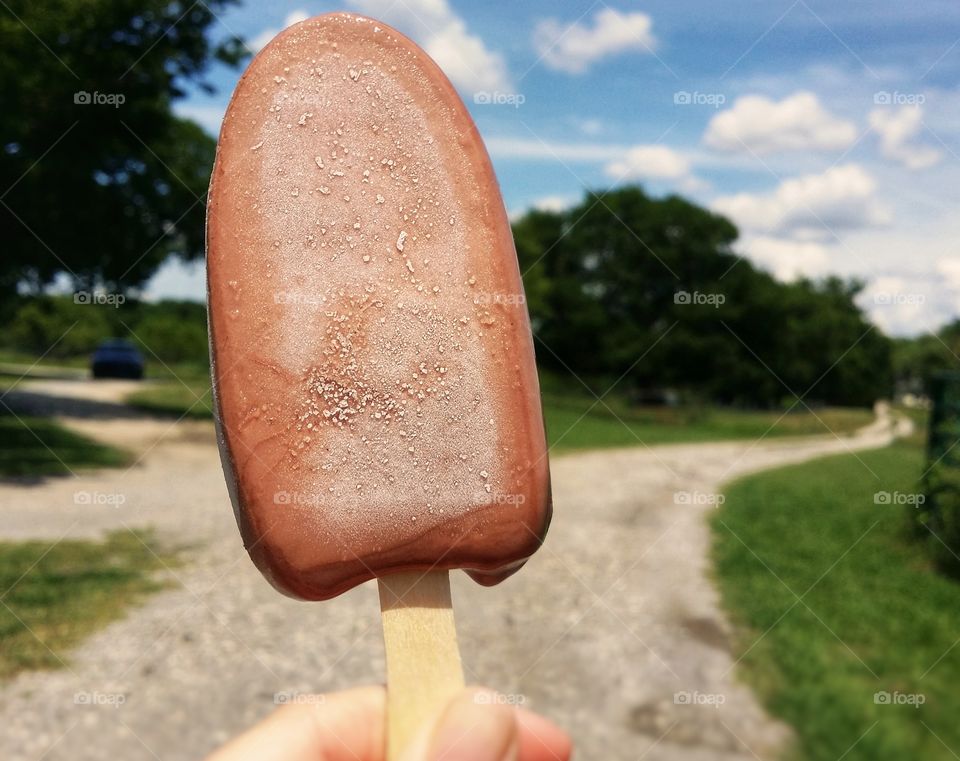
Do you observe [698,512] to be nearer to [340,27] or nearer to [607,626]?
[607,626]

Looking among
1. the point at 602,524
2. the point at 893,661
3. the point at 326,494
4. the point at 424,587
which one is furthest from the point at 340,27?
the point at 602,524

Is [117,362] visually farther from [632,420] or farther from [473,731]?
[473,731]

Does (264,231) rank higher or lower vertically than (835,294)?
lower

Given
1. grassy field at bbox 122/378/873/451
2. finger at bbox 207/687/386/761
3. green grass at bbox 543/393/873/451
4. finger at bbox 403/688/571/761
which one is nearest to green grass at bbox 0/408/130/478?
grassy field at bbox 122/378/873/451

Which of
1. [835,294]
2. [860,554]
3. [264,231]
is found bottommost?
[860,554]

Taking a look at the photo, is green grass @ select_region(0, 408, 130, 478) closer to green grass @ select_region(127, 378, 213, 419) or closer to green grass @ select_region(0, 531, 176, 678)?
green grass @ select_region(127, 378, 213, 419)

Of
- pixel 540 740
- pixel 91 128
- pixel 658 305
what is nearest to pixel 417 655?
pixel 540 740
